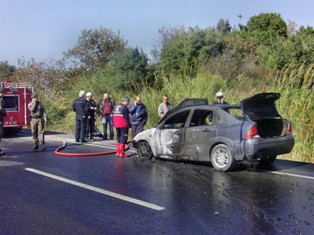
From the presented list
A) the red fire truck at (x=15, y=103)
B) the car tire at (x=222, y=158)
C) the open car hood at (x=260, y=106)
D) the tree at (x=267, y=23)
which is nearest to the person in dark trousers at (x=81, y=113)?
the red fire truck at (x=15, y=103)

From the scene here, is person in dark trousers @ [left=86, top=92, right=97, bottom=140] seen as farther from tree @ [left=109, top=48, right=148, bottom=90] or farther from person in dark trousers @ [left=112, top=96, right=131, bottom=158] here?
tree @ [left=109, top=48, right=148, bottom=90]

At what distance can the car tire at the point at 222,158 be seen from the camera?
903 cm

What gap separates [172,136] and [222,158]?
1566 millimetres

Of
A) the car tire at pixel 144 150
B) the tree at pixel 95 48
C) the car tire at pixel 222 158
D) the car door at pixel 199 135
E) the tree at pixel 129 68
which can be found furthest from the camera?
the tree at pixel 95 48

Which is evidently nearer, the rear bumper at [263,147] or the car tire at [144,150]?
the rear bumper at [263,147]

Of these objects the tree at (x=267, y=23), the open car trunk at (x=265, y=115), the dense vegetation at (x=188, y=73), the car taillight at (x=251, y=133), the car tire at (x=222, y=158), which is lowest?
the car tire at (x=222, y=158)

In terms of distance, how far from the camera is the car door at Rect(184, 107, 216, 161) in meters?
9.50

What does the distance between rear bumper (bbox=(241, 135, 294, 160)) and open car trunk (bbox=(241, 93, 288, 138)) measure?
281 millimetres

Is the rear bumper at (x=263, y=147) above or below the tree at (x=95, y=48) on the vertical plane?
below

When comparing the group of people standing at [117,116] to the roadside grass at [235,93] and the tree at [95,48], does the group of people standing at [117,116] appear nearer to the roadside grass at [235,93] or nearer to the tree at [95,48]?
the roadside grass at [235,93]

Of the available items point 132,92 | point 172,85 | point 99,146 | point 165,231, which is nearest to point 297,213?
point 165,231

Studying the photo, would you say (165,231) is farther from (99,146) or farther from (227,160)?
(99,146)

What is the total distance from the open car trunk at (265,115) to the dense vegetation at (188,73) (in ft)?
7.52

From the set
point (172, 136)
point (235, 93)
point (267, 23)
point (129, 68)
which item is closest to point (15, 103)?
point (129, 68)
